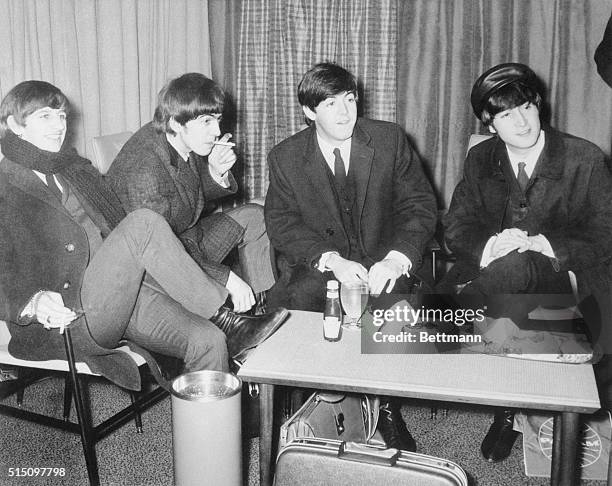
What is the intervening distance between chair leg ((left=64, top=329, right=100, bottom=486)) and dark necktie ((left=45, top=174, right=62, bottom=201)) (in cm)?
48

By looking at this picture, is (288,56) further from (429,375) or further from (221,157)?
(429,375)

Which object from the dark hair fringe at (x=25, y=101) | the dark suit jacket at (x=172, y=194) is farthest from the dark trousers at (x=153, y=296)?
the dark hair fringe at (x=25, y=101)

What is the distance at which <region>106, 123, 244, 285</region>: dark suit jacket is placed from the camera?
2.29m

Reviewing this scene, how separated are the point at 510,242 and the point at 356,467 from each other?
1.07 meters

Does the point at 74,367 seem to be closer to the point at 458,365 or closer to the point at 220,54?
the point at 458,365

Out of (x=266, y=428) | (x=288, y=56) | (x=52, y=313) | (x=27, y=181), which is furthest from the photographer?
(x=288, y=56)

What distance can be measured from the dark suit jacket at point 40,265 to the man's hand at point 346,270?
0.75 metres

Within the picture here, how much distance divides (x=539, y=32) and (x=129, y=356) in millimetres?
2353

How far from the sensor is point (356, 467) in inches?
61.1

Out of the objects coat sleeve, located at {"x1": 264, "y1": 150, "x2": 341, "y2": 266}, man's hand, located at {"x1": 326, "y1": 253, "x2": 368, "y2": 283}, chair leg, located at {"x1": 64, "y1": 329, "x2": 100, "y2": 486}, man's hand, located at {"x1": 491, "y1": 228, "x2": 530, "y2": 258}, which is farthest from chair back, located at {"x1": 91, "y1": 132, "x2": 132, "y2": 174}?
man's hand, located at {"x1": 491, "y1": 228, "x2": 530, "y2": 258}

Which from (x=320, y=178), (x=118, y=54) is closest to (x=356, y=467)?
(x=320, y=178)

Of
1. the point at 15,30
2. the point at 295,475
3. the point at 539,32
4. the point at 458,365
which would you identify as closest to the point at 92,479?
the point at 295,475

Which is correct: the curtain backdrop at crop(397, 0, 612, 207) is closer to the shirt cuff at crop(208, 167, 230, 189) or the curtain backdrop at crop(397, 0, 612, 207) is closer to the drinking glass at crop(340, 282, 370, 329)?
the shirt cuff at crop(208, 167, 230, 189)

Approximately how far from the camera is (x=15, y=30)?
125 inches
